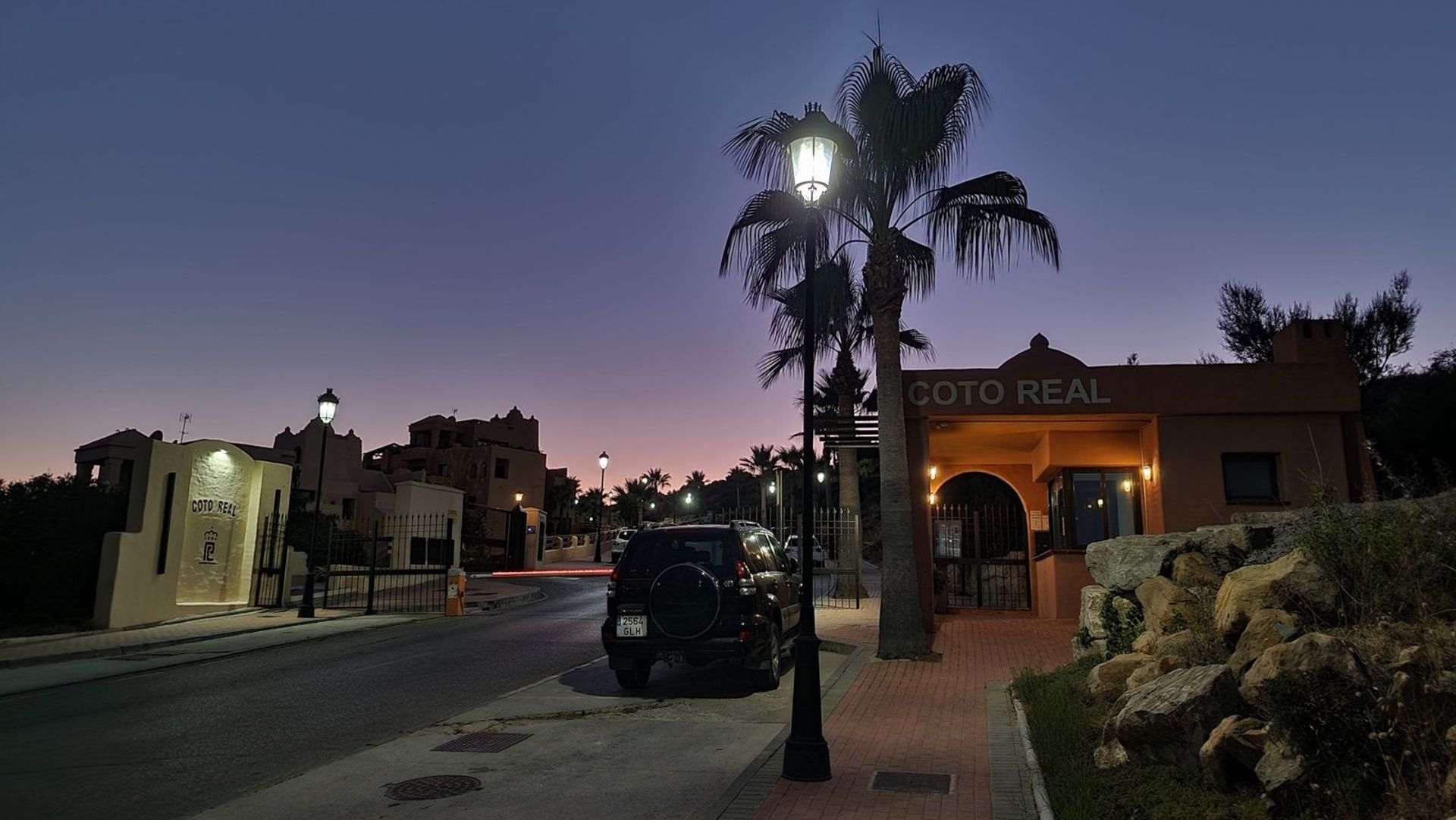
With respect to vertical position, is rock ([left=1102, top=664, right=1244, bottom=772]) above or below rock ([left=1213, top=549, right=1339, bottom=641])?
below

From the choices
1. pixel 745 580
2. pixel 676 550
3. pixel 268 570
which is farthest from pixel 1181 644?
pixel 268 570

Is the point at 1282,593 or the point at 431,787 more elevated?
the point at 1282,593

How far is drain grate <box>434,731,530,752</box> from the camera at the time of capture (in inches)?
311

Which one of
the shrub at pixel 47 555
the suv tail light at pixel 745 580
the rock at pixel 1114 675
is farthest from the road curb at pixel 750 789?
the shrub at pixel 47 555

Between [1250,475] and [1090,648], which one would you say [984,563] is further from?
[1090,648]

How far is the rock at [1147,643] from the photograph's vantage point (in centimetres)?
855

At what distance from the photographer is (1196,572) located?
9.68 meters

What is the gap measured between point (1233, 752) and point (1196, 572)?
4639 millimetres

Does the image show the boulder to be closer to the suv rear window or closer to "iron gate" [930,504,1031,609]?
the suv rear window

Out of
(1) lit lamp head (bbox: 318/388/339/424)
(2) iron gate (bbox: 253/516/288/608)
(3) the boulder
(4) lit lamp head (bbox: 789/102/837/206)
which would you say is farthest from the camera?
(2) iron gate (bbox: 253/516/288/608)

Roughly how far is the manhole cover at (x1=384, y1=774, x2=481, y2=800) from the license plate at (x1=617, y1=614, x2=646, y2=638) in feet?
11.6

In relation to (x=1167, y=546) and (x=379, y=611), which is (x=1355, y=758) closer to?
(x=1167, y=546)

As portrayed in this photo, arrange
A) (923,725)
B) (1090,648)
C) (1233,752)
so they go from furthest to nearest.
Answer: (1090,648), (923,725), (1233,752)

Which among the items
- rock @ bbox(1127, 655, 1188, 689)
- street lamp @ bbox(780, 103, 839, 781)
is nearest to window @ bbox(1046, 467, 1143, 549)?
rock @ bbox(1127, 655, 1188, 689)
